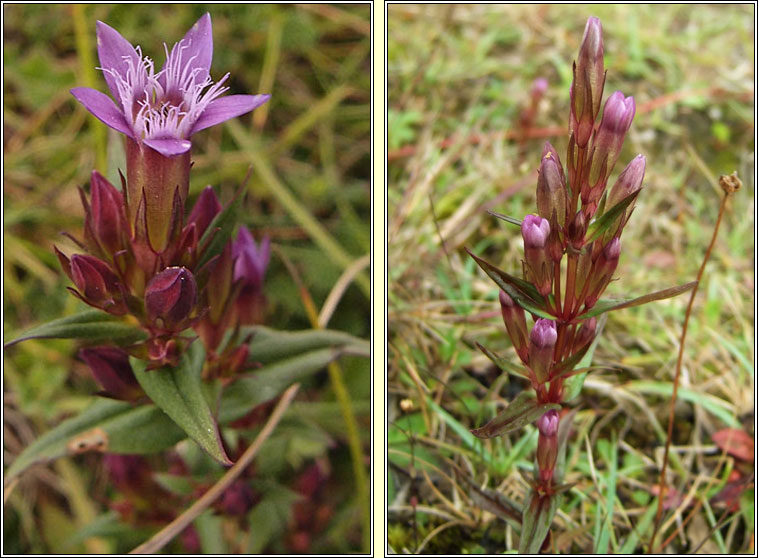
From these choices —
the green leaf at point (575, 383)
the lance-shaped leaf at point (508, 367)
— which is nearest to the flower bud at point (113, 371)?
the lance-shaped leaf at point (508, 367)

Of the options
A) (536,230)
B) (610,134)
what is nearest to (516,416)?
(536,230)

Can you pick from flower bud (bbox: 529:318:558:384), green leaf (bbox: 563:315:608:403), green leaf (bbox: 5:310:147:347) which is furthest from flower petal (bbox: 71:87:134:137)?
green leaf (bbox: 563:315:608:403)

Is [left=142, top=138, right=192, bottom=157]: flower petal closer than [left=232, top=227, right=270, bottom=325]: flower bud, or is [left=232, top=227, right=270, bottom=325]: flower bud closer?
[left=142, top=138, right=192, bottom=157]: flower petal

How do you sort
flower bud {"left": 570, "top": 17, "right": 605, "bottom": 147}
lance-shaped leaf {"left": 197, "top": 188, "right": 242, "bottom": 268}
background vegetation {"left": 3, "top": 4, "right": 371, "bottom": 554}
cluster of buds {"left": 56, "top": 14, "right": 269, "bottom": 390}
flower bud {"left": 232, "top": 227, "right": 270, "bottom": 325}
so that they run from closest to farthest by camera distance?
flower bud {"left": 570, "top": 17, "right": 605, "bottom": 147}, cluster of buds {"left": 56, "top": 14, "right": 269, "bottom": 390}, lance-shaped leaf {"left": 197, "top": 188, "right": 242, "bottom": 268}, flower bud {"left": 232, "top": 227, "right": 270, "bottom": 325}, background vegetation {"left": 3, "top": 4, "right": 371, "bottom": 554}

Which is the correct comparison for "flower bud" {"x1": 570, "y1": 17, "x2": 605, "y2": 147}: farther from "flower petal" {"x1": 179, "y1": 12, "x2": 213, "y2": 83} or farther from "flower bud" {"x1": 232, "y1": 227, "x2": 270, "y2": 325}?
"flower bud" {"x1": 232, "y1": 227, "x2": 270, "y2": 325}

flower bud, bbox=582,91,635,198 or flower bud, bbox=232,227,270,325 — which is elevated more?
flower bud, bbox=582,91,635,198

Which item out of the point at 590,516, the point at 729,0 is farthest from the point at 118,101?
the point at 729,0
